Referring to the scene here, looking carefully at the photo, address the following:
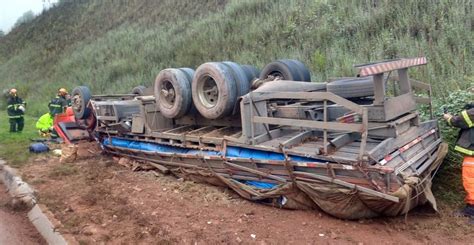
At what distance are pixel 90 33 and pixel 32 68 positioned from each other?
4134mm

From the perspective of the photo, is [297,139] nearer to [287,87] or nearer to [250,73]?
[287,87]

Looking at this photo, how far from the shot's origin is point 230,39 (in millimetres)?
14047

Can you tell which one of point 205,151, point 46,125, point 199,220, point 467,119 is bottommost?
point 199,220

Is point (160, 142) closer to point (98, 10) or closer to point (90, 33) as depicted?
point (90, 33)

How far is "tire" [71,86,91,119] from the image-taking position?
8.63m

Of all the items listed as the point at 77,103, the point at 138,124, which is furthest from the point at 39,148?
the point at 138,124

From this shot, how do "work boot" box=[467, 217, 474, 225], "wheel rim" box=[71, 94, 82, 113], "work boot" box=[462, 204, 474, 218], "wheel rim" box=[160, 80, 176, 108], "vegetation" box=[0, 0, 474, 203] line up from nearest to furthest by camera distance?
1. "work boot" box=[467, 217, 474, 225]
2. "work boot" box=[462, 204, 474, 218]
3. "wheel rim" box=[160, 80, 176, 108]
4. "vegetation" box=[0, 0, 474, 203]
5. "wheel rim" box=[71, 94, 82, 113]

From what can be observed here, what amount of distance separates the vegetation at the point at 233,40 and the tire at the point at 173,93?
3536 millimetres

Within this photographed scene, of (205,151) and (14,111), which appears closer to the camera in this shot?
(205,151)

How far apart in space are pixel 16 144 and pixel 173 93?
5.64 m

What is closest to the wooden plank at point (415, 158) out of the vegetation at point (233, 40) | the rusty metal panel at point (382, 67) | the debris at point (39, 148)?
the vegetation at point (233, 40)

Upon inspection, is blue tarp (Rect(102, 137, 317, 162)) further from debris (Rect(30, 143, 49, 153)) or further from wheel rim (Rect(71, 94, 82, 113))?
debris (Rect(30, 143, 49, 153))

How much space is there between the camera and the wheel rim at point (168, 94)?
6.39 meters

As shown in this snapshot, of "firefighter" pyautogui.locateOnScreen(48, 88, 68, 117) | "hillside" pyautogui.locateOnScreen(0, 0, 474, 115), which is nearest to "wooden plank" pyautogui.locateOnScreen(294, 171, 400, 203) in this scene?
"hillside" pyautogui.locateOnScreen(0, 0, 474, 115)
